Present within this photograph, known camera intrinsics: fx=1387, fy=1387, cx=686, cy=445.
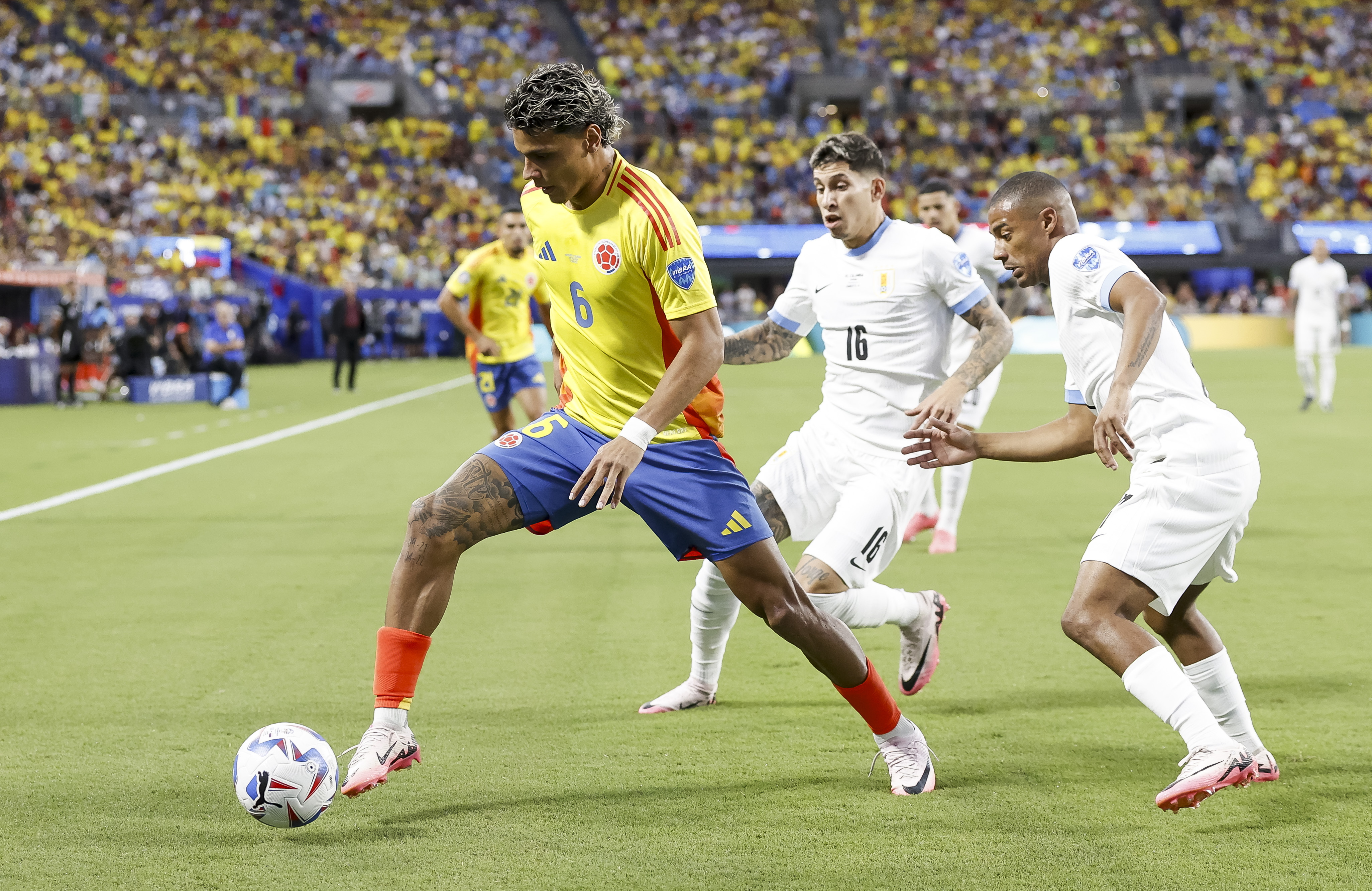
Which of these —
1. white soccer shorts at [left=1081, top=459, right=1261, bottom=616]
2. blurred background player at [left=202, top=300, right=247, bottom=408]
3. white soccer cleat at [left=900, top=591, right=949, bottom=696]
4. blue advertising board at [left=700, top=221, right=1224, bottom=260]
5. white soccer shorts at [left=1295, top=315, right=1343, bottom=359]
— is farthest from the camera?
blue advertising board at [left=700, top=221, right=1224, bottom=260]

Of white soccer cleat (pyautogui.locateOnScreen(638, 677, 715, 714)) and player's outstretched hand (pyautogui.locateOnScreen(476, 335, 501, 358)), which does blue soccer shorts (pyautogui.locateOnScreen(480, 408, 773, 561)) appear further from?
player's outstretched hand (pyautogui.locateOnScreen(476, 335, 501, 358))

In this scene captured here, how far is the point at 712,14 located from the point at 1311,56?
21.6 m

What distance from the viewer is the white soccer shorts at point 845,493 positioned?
511 centimetres

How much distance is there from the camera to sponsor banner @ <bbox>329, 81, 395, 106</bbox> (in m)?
45.5

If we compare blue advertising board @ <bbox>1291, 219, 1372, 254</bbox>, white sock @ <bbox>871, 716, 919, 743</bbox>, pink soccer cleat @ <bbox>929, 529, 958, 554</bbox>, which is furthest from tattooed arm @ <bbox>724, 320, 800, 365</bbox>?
blue advertising board @ <bbox>1291, 219, 1372, 254</bbox>

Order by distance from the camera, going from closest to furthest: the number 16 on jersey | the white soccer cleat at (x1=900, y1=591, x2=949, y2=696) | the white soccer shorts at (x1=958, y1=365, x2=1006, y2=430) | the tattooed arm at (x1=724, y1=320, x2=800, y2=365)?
the white soccer cleat at (x1=900, y1=591, x2=949, y2=696) < the tattooed arm at (x1=724, y1=320, x2=800, y2=365) < the number 16 on jersey < the white soccer shorts at (x1=958, y1=365, x2=1006, y2=430)

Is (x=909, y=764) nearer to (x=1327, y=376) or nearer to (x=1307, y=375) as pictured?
(x=1327, y=376)

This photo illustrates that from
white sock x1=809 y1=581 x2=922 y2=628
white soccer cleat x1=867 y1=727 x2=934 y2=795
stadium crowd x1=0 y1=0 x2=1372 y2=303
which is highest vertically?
stadium crowd x1=0 y1=0 x2=1372 y2=303

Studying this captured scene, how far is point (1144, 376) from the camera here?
13.1 feet

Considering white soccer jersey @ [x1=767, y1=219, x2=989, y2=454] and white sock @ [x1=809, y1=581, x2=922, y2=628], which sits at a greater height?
white soccer jersey @ [x1=767, y1=219, x2=989, y2=454]

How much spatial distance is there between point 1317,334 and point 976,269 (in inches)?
494

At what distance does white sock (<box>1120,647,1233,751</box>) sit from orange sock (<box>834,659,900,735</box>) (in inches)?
29.3

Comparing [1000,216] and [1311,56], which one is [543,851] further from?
[1311,56]

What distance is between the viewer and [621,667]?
5.88 meters
